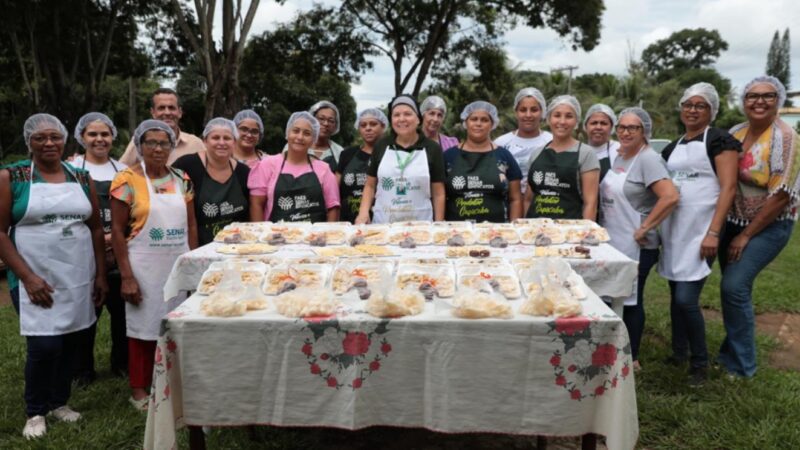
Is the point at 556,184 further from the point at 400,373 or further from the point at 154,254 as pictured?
the point at 154,254

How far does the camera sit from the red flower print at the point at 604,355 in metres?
2.30

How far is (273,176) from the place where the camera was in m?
4.22

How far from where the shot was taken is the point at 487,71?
51.2 feet

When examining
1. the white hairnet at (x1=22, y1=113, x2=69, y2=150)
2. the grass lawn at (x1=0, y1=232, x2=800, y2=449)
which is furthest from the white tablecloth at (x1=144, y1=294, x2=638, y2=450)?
the white hairnet at (x1=22, y1=113, x2=69, y2=150)

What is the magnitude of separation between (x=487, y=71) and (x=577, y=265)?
13.3 metres

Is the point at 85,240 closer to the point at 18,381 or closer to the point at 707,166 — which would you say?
the point at 18,381

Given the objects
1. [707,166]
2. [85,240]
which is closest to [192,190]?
[85,240]

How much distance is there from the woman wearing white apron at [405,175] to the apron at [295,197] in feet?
1.25

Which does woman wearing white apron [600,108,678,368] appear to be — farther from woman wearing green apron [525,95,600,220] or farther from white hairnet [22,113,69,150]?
white hairnet [22,113,69,150]

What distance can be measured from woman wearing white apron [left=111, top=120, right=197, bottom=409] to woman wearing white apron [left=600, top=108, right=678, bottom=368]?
9.75ft

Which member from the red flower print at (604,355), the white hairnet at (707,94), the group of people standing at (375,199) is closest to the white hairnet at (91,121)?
the group of people standing at (375,199)

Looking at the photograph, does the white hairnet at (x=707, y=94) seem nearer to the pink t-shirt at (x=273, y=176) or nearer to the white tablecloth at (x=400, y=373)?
the white tablecloth at (x=400, y=373)

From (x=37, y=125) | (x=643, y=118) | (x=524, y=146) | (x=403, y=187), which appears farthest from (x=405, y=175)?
(x=37, y=125)

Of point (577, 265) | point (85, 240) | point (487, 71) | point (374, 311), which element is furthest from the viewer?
point (487, 71)
